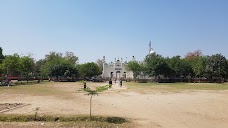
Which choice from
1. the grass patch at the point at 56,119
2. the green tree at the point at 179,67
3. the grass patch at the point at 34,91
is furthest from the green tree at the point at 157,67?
the grass patch at the point at 56,119

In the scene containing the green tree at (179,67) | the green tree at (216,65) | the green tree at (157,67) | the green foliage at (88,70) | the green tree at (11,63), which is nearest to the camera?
the green tree at (11,63)

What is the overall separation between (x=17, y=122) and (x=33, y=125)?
139cm

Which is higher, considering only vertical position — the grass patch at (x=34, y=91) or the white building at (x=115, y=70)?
the white building at (x=115, y=70)

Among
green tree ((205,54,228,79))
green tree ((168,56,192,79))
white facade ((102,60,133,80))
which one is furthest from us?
white facade ((102,60,133,80))

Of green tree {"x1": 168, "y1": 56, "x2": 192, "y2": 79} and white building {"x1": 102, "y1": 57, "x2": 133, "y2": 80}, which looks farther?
white building {"x1": 102, "y1": 57, "x2": 133, "y2": 80}

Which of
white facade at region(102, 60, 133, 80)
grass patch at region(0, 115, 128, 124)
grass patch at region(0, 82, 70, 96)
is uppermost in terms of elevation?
white facade at region(102, 60, 133, 80)

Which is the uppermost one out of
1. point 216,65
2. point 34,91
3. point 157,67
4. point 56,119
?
point 216,65

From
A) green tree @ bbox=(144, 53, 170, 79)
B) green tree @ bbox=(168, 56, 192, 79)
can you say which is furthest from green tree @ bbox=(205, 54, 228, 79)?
green tree @ bbox=(144, 53, 170, 79)

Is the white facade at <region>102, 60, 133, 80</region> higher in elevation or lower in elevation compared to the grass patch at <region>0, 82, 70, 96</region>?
higher

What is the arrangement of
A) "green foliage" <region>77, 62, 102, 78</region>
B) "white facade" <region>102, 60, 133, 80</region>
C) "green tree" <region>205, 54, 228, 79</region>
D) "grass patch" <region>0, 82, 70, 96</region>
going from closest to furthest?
"grass patch" <region>0, 82, 70, 96</region> → "green tree" <region>205, 54, 228, 79</region> → "green foliage" <region>77, 62, 102, 78</region> → "white facade" <region>102, 60, 133, 80</region>

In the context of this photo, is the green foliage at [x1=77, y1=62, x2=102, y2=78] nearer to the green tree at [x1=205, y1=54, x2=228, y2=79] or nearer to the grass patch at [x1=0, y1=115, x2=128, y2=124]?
the green tree at [x1=205, y1=54, x2=228, y2=79]

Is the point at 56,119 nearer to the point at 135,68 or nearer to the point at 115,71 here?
the point at 135,68

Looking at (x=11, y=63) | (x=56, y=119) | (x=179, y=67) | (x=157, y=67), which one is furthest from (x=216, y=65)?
(x=56, y=119)

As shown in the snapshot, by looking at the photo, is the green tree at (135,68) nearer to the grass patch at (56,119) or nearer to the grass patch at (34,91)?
the grass patch at (34,91)
